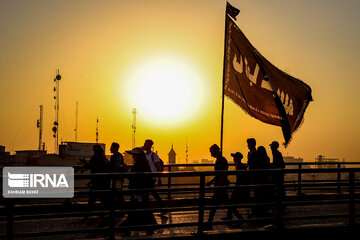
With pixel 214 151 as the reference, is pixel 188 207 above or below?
below

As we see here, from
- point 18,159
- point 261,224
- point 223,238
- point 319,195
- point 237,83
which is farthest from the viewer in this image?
point 18,159

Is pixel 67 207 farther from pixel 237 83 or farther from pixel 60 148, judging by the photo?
pixel 60 148

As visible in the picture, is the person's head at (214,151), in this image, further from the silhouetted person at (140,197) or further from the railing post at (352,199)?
the railing post at (352,199)

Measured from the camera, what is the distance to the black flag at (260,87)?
53.9ft

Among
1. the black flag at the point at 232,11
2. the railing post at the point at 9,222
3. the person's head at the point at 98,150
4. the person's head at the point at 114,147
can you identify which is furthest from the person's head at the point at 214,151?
the black flag at the point at 232,11

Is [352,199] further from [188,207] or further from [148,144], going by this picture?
[148,144]

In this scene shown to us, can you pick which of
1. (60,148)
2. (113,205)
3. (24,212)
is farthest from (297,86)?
(60,148)

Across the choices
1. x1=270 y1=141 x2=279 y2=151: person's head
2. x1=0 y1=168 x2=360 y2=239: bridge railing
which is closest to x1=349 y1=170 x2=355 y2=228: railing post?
x1=0 y1=168 x2=360 y2=239: bridge railing

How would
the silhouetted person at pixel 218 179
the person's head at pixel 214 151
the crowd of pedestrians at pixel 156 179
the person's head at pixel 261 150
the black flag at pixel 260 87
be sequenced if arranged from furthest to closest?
1. the black flag at pixel 260 87
2. the person's head at pixel 261 150
3. the person's head at pixel 214 151
4. the silhouetted person at pixel 218 179
5. the crowd of pedestrians at pixel 156 179

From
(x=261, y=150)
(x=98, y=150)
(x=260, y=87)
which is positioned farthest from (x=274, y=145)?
(x=98, y=150)

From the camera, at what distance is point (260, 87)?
54.8 feet

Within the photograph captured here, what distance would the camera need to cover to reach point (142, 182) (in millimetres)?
11648

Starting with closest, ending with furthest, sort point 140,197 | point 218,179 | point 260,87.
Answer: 1. point 140,197
2. point 218,179
3. point 260,87

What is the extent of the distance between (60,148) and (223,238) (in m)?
83.3
